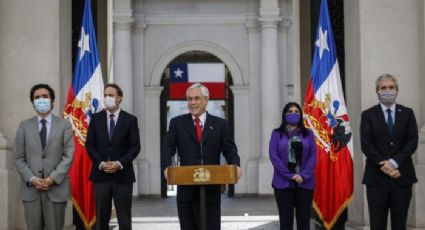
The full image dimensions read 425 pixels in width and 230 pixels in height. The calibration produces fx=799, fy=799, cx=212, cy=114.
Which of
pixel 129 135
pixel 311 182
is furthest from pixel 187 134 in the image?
pixel 311 182

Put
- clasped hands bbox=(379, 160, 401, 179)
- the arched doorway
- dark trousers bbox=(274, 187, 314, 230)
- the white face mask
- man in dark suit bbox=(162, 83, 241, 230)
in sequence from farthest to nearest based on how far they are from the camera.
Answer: the arched doorway → dark trousers bbox=(274, 187, 314, 230) → the white face mask → clasped hands bbox=(379, 160, 401, 179) → man in dark suit bbox=(162, 83, 241, 230)

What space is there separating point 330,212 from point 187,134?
3.57 m

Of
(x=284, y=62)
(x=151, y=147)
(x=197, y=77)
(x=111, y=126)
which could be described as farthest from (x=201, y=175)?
(x=197, y=77)

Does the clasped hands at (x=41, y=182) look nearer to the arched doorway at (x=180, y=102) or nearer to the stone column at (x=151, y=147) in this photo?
the stone column at (x=151, y=147)

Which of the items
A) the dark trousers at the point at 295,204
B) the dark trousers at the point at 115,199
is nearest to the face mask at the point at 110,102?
the dark trousers at the point at 115,199

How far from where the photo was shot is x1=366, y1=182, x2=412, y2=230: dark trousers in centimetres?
796

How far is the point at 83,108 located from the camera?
34.6 ft

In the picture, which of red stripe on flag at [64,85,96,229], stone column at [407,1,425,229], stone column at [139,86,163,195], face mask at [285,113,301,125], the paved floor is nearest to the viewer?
face mask at [285,113,301,125]

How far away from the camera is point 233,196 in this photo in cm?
2489

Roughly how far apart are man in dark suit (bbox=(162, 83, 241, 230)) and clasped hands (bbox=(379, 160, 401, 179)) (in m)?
1.50

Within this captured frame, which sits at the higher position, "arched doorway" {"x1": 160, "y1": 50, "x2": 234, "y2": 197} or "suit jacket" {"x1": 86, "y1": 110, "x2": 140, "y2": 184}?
"arched doorway" {"x1": 160, "y1": 50, "x2": 234, "y2": 197}

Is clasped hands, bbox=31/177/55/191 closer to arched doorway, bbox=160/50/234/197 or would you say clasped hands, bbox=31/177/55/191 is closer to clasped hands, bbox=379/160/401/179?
clasped hands, bbox=379/160/401/179

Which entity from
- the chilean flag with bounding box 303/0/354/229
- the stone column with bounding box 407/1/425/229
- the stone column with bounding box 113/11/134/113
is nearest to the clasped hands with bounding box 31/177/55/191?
the chilean flag with bounding box 303/0/354/229

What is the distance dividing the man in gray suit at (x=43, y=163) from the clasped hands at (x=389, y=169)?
3095 mm
